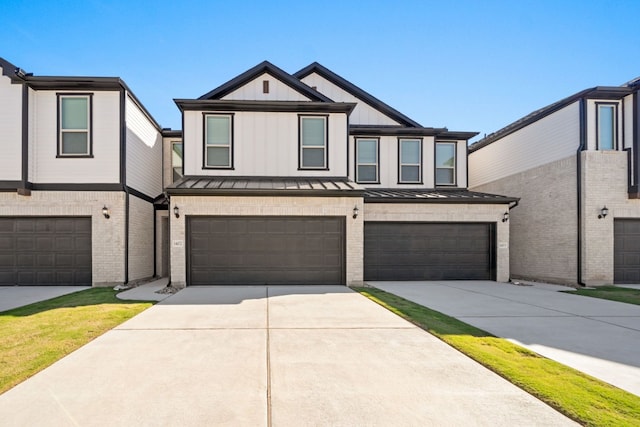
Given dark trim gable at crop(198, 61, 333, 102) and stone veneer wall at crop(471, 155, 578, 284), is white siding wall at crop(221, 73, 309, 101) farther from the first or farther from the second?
stone veneer wall at crop(471, 155, 578, 284)

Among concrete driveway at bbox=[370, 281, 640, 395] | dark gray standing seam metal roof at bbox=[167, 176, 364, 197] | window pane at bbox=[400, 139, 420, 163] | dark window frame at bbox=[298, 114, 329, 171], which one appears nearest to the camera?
concrete driveway at bbox=[370, 281, 640, 395]

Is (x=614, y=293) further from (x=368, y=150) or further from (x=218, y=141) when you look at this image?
(x=218, y=141)

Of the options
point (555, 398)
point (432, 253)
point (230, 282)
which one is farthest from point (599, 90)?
point (230, 282)

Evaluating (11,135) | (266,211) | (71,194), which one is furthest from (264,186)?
(11,135)

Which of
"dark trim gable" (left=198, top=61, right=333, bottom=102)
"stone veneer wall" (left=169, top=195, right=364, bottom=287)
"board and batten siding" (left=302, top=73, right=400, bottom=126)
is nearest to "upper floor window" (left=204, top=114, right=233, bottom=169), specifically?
"dark trim gable" (left=198, top=61, right=333, bottom=102)

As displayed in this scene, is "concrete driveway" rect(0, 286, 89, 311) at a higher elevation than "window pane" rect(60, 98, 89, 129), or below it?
below

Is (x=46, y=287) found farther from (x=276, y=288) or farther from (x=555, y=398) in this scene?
(x=555, y=398)

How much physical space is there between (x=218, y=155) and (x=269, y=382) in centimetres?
1068

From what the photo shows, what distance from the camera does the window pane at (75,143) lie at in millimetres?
11648

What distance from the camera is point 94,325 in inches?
249

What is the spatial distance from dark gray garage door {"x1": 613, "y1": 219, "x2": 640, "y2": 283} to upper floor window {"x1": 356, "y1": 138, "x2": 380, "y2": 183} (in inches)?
368

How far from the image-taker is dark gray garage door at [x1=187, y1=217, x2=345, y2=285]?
1163cm

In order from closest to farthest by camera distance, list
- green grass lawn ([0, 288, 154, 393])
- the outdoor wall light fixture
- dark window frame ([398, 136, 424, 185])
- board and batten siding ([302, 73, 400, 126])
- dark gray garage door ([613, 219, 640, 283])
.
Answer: green grass lawn ([0, 288, 154, 393]) → the outdoor wall light fixture → dark gray garage door ([613, 219, 640, 283]) → dark window frame ([398, 136, 424, 185]) → board and batten siding ([302, 73, 400, 126])

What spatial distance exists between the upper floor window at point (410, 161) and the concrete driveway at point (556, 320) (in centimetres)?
614
